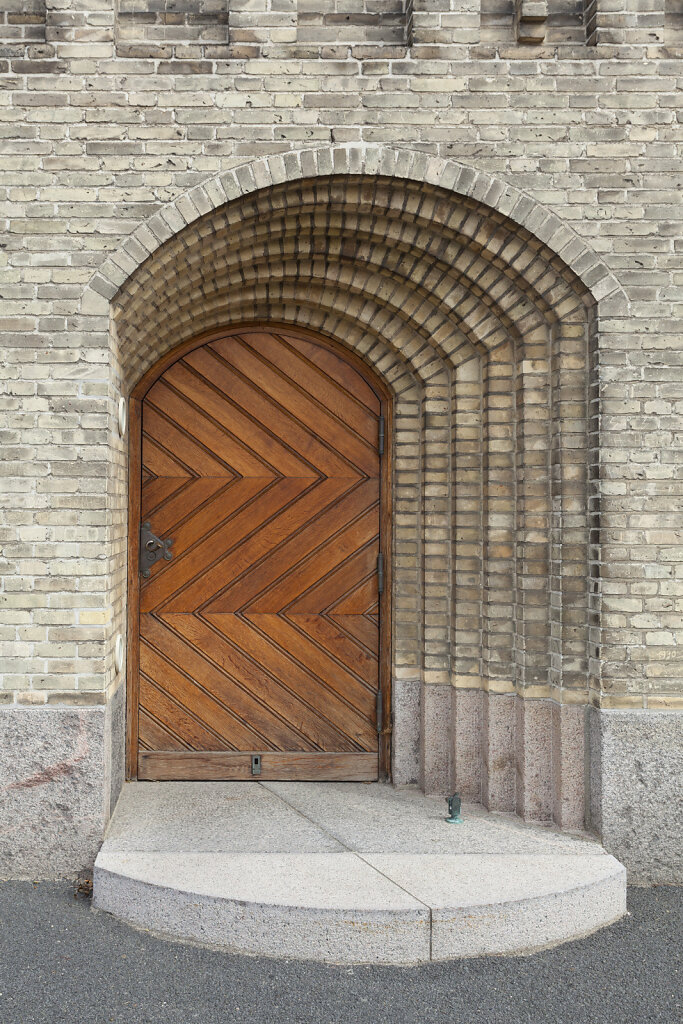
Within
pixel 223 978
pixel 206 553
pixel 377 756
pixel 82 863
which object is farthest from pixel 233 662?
pixel 223 978

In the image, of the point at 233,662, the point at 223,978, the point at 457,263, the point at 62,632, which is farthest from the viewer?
the point at 233,662

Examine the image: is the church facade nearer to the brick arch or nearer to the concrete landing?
the brick arch

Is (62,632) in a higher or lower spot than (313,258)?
lower

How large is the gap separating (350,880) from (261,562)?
6.19 ft

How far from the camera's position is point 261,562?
4.63m

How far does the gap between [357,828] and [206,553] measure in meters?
1.79

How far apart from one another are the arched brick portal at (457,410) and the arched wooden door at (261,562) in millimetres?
200

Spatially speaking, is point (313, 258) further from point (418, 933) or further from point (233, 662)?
point (418, 933)

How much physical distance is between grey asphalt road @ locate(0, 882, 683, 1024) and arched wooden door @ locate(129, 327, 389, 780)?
4.60 feet

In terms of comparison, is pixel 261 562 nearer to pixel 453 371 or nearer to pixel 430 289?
pixel 453 371

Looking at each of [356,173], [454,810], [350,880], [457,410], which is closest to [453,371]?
[457,410]

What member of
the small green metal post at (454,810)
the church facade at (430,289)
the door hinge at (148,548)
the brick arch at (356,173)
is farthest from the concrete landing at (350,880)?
the brick arch at (356,173)

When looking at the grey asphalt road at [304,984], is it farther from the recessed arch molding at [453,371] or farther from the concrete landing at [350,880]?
the recessed arch molding at [453,371]

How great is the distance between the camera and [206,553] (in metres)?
4.62
